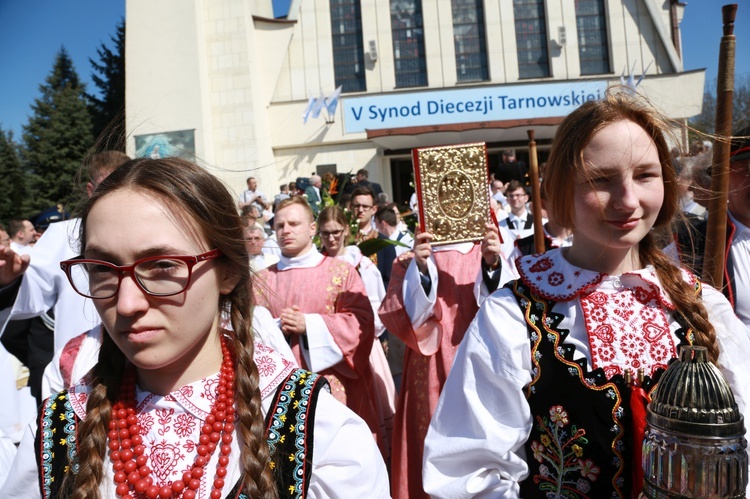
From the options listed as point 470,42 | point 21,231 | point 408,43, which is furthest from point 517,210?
point 470,42

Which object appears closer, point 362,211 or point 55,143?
point 362,211

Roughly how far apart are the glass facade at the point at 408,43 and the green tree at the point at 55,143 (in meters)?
13.9

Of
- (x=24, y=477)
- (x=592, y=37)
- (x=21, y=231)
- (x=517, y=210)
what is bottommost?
(x=24, y=477)

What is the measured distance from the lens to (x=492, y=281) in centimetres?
353

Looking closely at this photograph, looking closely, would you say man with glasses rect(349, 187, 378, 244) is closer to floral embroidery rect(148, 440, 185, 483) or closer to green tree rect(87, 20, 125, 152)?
floral embroidery rect(148, 440, 185, 483)

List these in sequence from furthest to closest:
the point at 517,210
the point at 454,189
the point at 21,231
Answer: the point at 21,231
the point at 517,210
the point at 454,189

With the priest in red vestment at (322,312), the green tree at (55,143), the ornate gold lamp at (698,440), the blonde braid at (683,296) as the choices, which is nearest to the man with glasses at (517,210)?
the priest in red vestment at (322,312)

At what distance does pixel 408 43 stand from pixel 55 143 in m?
16.1

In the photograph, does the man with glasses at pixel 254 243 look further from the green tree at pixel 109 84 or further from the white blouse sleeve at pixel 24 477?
the green tree at pixel 109 84

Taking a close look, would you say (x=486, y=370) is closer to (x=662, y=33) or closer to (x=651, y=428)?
(x=651, y=428)

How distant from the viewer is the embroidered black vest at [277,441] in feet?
4.53

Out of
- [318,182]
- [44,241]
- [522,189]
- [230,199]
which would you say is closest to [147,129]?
[318,182]

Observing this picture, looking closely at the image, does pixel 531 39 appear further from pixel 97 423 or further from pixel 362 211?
pixel 97 423

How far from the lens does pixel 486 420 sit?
1602mm
